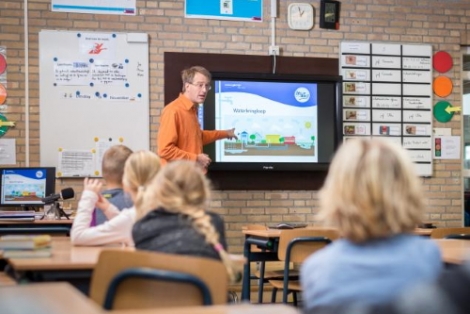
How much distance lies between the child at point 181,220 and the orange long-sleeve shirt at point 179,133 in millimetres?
3189

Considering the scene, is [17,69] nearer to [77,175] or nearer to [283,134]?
[77,175]

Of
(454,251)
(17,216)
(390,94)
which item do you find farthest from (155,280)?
(390,94)

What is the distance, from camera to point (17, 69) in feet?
22.2

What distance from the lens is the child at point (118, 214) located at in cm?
338

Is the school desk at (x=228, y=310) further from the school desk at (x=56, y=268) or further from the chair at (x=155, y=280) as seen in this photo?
the school desk at (x=56, y=268)

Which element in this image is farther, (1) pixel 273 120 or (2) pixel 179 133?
(1) pixel 273 120

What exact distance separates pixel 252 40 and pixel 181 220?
16.2 ft

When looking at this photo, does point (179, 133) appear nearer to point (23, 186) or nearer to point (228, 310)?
point (23, 186)

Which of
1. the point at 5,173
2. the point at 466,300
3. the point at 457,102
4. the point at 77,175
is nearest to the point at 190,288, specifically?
the point at 466,300

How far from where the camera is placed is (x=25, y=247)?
2.89 metres

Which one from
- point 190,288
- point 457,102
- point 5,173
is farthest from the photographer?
point 457,102

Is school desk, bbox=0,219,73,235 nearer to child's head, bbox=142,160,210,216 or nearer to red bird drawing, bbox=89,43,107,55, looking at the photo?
red bird drawing, bbox=89,43,107,55

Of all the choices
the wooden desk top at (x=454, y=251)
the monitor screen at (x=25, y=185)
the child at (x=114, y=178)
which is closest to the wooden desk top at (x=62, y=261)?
the child at (x=114, y=178)

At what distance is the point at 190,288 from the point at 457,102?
6253mm
